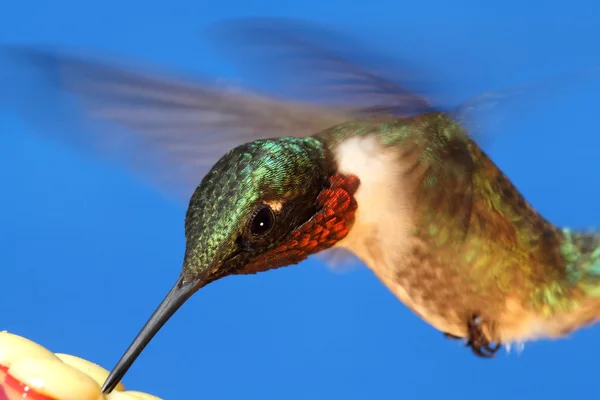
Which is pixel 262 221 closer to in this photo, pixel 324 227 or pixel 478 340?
pixel 324 227

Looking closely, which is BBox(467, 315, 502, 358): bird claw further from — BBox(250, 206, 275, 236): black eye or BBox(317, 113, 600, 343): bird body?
BBox(250, 206, 275, 236): black eye

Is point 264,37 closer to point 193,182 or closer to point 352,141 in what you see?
point 352,141

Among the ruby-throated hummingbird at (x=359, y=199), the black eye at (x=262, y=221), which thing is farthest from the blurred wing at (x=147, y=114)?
the black eye at (x=262, y=221)

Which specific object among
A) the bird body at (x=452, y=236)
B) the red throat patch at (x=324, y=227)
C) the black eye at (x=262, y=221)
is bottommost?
the black eye at (x=262, y=221)

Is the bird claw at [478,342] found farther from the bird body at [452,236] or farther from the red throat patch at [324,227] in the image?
the red throat patch at [324,227]

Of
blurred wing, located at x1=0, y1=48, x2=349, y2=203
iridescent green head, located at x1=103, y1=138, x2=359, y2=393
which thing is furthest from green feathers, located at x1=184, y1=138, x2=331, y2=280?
blurred wing, located at x1=0, y1=48, x2=349, y2=203

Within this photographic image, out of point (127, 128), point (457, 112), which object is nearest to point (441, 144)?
point (457, 112)
